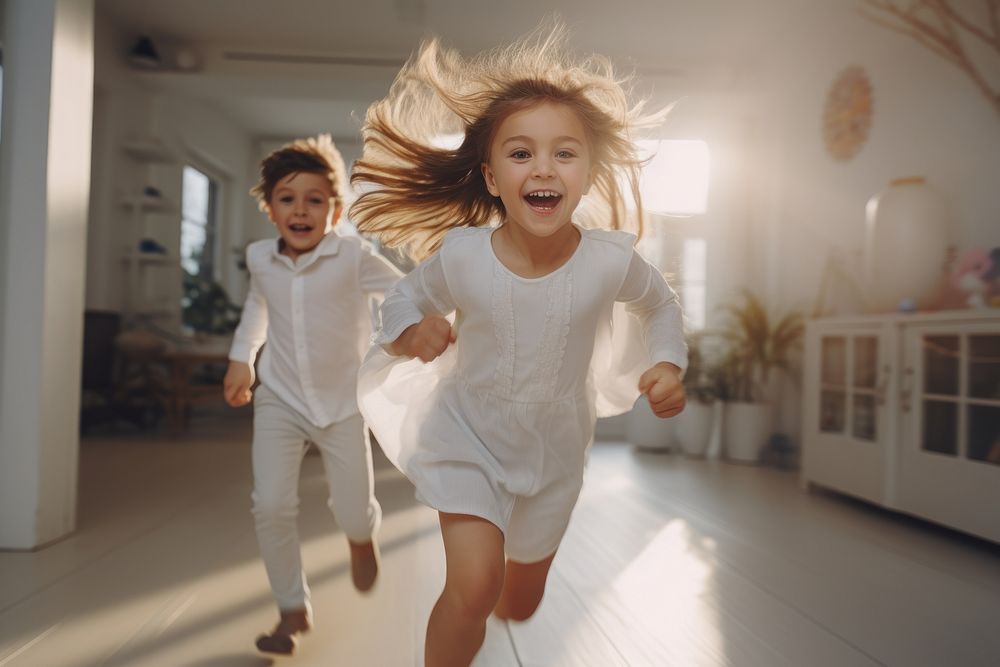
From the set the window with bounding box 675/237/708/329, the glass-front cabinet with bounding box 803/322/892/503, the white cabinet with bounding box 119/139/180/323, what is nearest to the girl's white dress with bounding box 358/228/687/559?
the glass-front cabinet with bounding box 803/322/892/503

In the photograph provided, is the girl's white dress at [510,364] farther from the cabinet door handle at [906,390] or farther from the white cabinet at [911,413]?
the cabinet door handle at [906,390]

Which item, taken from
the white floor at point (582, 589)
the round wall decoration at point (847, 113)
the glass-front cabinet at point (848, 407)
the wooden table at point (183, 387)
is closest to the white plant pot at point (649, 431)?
the glass-front cabinet at point (848, 407)

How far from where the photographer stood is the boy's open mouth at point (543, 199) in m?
1.34

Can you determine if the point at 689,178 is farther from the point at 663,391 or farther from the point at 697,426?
the point at 663,391

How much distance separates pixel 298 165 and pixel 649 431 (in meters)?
4.32

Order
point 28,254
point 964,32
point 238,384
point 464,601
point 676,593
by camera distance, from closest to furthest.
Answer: point 464,601 → point 238,384 → point 676,593 → point 28,254 → point 964,32

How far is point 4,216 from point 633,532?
2.45 metres

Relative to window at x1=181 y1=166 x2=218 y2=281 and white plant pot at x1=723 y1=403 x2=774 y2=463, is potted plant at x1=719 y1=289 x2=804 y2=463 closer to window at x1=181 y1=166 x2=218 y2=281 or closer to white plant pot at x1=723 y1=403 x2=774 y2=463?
white plant pot at x1=723 y1=403 x2=774 y2=463

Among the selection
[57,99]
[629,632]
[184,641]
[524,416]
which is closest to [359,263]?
[524,416]

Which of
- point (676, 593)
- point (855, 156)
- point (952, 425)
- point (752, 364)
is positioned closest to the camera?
point (676, 593)

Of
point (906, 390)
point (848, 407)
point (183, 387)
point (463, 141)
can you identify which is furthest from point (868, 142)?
point (183, 387)

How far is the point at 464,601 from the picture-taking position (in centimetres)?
121

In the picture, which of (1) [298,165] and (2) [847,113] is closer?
(1) [298,165]

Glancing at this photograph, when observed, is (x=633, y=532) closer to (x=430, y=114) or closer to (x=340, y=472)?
(x=340, y=472)
